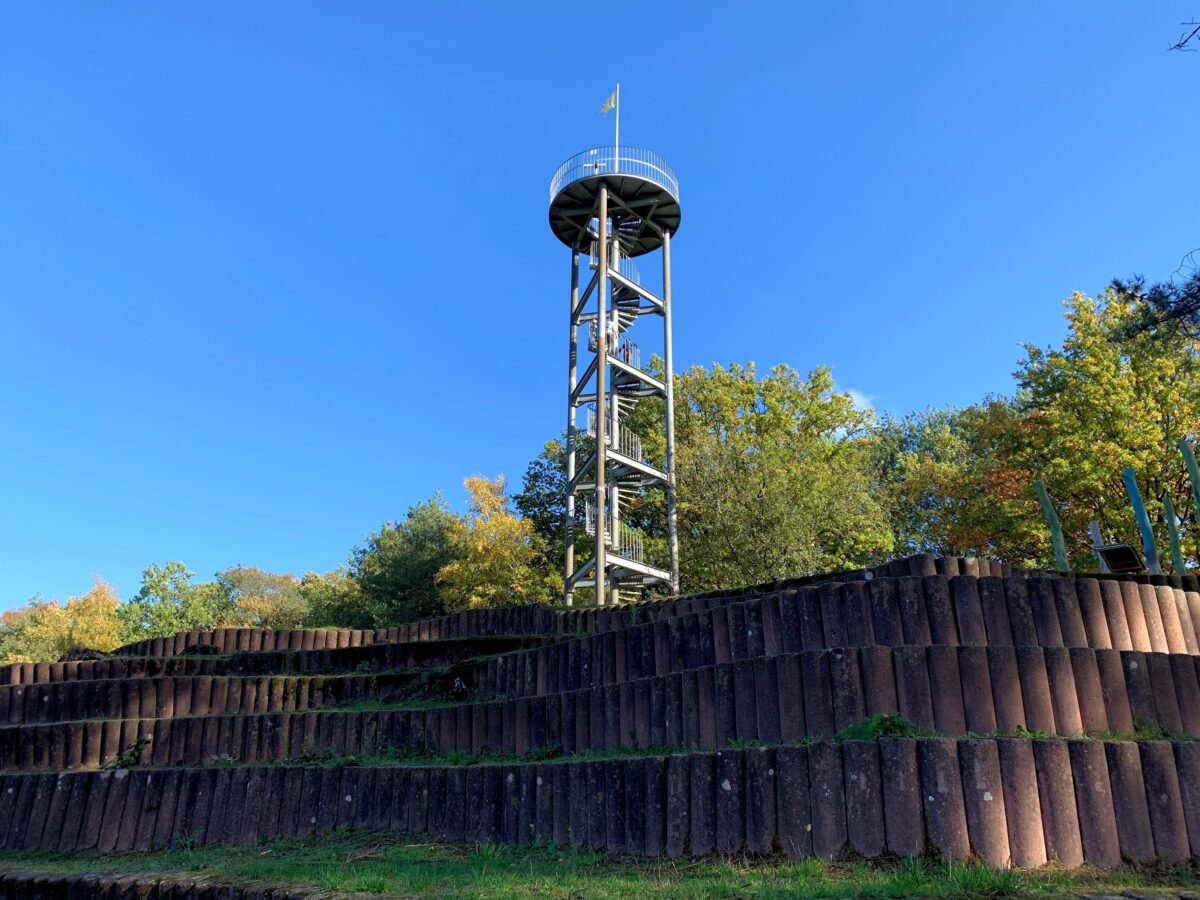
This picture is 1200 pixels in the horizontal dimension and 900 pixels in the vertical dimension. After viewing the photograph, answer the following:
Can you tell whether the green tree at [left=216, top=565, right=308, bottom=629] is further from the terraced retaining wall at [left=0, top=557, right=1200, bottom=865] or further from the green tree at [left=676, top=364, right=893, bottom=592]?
the terraced retaining wall at [left=0, top=557, right=1200, bottom=865]

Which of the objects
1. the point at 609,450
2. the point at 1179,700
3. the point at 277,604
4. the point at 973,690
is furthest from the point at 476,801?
the point at 277,604

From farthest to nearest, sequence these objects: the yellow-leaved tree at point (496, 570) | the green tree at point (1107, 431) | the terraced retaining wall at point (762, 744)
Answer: the yellow-leaved tree at point (496, 570), the green tree at point (1107, 431), the terraced retaining wall at point (762, 744)

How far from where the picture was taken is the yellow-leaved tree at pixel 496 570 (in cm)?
2752

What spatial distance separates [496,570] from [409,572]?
6.02 metres

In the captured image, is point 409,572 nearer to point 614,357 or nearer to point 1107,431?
point 614,357

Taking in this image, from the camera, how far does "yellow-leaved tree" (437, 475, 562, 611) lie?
27516mm

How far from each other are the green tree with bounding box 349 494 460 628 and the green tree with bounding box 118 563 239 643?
27.0ft

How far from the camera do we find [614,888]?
16.0 ft

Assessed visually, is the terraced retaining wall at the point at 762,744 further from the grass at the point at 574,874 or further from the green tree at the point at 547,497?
the green tree at the point at 547,497

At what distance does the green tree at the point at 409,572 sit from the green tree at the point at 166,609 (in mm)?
8216

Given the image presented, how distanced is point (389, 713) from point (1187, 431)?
19.3 metres

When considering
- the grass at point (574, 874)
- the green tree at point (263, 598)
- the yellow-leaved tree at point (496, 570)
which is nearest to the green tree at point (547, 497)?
the yellow-leaved tree at point (496, 570)

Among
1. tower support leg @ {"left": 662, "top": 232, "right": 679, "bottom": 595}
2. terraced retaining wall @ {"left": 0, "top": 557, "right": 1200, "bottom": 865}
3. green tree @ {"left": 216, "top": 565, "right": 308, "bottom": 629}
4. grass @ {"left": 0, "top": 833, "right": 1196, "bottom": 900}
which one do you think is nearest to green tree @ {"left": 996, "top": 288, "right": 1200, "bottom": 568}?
tower support leg @ {"left": 662, "top": 232, "right": 679, "bottom": 595}

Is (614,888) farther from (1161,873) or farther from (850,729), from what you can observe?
(1161,873)
